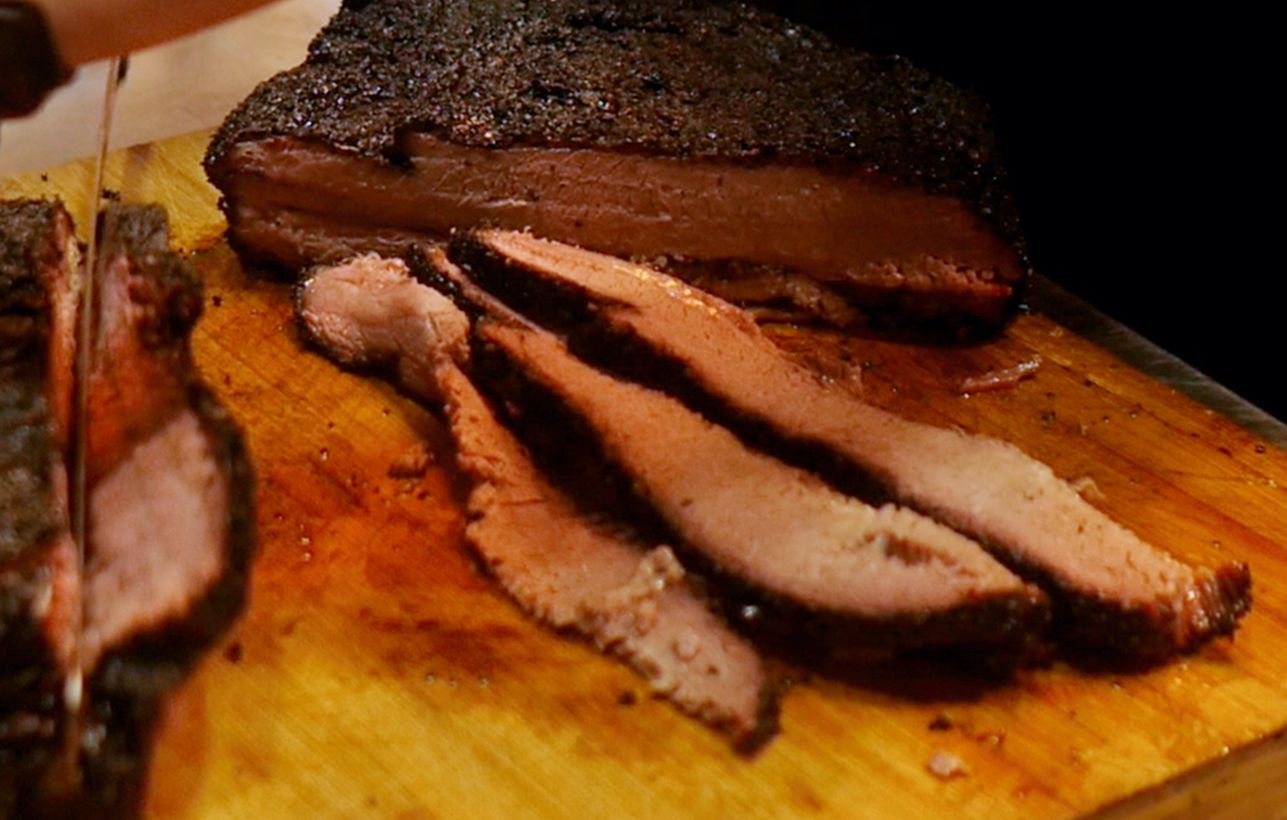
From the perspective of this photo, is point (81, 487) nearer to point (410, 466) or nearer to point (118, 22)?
point (118, 22)

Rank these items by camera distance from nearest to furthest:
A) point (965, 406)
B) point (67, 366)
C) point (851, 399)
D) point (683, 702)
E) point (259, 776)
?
point (259, 776), point (683, 702), point (67, 366), point (851, 399), point (965, 406)

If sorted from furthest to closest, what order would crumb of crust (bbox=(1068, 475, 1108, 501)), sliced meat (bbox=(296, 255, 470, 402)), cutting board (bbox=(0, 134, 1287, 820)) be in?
sliced meat (bbox=(296, 255, 470, 402)) < crumb of crust (bbox=(1068, 475, 1108, 501)) < cutting board (bbox=(0, 134, 1287, 820))

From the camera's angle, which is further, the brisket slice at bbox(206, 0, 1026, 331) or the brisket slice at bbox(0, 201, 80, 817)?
the brisket slice at bbox(206, 0, 1026, 331)

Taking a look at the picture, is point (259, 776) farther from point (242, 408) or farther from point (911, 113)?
point (911, 113)

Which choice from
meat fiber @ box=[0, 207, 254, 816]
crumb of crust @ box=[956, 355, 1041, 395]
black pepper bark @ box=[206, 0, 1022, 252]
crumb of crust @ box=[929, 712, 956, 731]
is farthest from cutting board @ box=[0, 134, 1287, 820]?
black pepper bark @ box=[206, 0, 1022, 252]

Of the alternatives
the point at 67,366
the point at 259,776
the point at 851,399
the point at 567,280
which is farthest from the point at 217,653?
the point at 851,399

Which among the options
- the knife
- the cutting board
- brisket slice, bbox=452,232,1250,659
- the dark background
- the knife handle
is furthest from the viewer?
the dark background

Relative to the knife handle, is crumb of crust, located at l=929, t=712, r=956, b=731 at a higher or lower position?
lower

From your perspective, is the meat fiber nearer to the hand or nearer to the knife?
the knife
